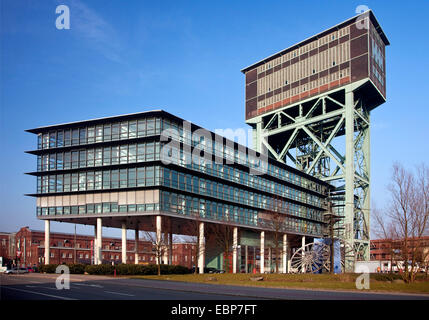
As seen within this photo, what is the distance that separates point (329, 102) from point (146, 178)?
48633mm

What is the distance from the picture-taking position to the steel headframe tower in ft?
273

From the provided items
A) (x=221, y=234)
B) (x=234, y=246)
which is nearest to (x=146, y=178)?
(x=221, y=234)

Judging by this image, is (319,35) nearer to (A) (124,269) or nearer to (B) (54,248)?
(A) (124,269)

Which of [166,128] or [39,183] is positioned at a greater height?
[166,128]

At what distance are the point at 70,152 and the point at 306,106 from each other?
50177 mm

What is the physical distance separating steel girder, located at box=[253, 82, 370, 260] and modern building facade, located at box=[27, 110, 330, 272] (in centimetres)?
2004

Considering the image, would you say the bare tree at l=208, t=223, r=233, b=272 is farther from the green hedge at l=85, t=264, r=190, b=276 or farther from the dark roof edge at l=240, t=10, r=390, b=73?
the dark roof edge at l=240, t=10, r=390, b=73

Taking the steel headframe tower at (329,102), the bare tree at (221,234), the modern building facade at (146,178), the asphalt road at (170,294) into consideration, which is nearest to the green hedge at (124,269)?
the modern building facade at (146,178)

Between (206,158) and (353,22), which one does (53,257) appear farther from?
(353,22)

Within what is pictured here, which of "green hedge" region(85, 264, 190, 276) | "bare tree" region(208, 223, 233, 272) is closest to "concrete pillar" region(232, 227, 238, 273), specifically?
"bare tree" region(208, 223, 233, 272)

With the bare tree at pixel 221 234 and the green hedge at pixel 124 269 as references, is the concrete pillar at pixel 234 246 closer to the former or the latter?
the bare tree at pixel 221 234
